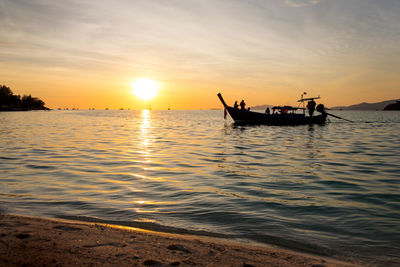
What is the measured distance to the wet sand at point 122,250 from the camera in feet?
11.5

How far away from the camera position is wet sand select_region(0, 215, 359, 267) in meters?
3.51

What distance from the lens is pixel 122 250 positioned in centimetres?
384

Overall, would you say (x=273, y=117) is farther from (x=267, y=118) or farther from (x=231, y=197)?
(x=231, y=197)

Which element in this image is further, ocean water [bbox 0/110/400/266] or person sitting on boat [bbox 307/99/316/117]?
person sitting on boat [bbox 307/99/316/117]

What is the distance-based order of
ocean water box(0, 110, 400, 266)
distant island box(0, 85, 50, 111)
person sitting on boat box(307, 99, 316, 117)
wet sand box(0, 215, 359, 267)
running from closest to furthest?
wet sand box(0, 215, 359, 267) → ocean water box(0, 110, 400, 266) → person sitting on boat box(307, 99, 316, 117) → distant island box(0, 85, 50, 111)

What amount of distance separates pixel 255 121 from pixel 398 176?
100 ft

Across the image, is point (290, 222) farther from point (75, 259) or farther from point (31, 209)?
point (31, 209)

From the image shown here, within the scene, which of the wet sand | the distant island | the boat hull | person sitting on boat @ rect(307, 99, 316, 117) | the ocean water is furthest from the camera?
the distant island

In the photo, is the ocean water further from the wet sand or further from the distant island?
the distant island

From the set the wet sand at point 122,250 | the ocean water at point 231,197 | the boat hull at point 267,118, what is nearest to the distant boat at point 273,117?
the boat hull at point 267,118

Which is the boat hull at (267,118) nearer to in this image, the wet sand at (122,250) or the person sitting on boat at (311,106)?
the person sitting on boat at (311,106)

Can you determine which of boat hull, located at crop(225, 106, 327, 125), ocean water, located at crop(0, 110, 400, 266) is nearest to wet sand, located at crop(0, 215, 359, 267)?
ocean water, located at crop(0, 110, 400, 266)

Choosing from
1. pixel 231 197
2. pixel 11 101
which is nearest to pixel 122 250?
pixel 231 197

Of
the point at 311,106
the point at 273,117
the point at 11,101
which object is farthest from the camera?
the point at 11,101
